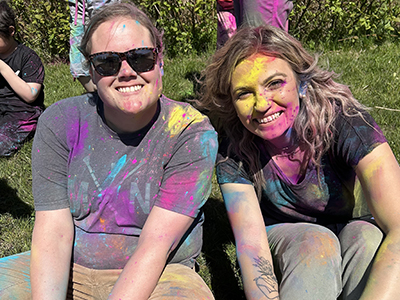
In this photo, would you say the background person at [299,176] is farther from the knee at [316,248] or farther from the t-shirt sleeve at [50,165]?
the t-shirt sleeve at [50,165]

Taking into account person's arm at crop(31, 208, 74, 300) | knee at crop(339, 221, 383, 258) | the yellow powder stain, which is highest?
the yellow powder stain

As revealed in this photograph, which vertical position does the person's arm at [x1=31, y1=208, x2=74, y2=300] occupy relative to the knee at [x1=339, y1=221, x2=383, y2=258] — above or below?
below

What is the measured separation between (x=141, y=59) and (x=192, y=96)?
2725 millimetres

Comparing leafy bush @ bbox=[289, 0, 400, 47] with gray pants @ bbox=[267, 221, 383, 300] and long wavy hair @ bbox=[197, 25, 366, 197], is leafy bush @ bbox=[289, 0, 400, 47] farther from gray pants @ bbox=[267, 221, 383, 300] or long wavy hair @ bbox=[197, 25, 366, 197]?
gray pants @ bbox=[267, 221, 383, 300]

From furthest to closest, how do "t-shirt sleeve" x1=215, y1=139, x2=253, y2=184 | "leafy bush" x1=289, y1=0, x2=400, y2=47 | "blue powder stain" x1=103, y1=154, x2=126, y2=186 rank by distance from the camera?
"leafy bush" x1=289, y1=0, x2=400, y2=47, "t-shirt sleeve" x1=215, y1=139, x2=253, y2=184, "blue powder stain" x1=103, y1=154, x2=126, y2=186

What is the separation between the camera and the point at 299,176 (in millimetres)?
2291

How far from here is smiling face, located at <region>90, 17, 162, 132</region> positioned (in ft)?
6.61

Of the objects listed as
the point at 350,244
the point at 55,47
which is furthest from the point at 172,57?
the point at 350,244

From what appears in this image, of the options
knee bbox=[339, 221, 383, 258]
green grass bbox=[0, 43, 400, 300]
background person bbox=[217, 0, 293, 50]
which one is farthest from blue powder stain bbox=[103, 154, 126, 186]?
background person bbox=[217, 0, 293, 50]

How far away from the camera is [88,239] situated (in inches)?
83.1

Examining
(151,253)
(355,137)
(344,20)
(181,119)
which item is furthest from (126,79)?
(344,20)

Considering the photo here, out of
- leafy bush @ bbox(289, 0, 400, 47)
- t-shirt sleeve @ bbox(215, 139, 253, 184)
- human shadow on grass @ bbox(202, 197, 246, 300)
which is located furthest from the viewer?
leafy bush @ bbox(289, 0, 400, 47)

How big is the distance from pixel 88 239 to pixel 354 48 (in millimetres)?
4739

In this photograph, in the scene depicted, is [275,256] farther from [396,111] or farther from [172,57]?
[172,57]
